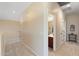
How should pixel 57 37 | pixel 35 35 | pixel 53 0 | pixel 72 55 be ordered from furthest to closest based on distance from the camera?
pixel 57 37 < pixel 35 35 < pixel 72 55 < pixel 53 0

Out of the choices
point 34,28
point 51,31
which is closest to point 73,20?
point 51,31

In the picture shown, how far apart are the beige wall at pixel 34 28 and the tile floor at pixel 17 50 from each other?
0.10 metres

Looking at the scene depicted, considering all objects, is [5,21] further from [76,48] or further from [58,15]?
[76,48]

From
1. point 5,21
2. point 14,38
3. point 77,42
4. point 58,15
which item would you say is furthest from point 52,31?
point 5,21

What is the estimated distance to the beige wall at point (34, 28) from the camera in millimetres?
1800

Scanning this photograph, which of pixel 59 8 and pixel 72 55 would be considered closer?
pixel 72 55

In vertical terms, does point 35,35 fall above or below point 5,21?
below

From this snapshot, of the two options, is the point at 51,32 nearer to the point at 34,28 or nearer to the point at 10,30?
the point at 34,28

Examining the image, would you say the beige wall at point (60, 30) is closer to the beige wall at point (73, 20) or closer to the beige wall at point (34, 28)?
the beige wall at point (73, 20)

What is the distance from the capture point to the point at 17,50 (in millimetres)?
1783

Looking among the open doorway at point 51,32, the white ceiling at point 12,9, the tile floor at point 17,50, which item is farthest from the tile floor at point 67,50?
the white ceiling at point 12,9

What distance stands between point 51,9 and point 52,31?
381 mm

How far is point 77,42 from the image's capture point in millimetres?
1907

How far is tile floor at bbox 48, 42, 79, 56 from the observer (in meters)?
1.76
